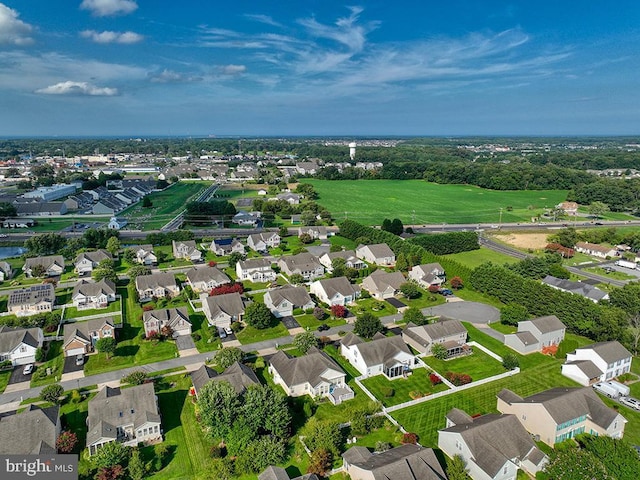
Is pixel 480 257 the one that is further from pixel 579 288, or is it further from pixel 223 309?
pixel 223 309

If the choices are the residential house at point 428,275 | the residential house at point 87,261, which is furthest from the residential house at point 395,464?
the residential house at point 87,261

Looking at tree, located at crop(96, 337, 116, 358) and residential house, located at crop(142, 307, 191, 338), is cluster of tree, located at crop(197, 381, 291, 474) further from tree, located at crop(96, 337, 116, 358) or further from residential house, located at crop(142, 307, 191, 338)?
residential house, located at crop(142, 307, 191, 338)

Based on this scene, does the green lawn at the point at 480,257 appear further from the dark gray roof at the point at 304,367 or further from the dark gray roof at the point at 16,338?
the dark gray roof at the point at 16,338

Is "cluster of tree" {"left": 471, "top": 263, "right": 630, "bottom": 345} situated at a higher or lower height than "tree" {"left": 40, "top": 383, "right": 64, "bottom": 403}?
higher

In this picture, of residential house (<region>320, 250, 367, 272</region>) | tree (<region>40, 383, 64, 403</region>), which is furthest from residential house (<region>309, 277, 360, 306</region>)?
tree (<region>40, 383, 64, 403</region>)

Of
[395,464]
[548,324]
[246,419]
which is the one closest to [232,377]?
[246,419]

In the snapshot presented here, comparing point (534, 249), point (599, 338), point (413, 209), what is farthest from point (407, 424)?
point (413, 209)

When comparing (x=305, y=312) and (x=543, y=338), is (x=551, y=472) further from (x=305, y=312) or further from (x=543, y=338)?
(x=305, y=312)
